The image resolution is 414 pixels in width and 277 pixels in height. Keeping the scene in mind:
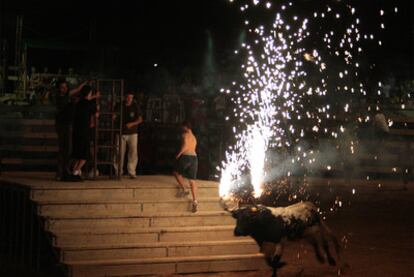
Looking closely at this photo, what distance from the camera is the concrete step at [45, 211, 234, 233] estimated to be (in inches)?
405

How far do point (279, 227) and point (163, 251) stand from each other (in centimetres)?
172

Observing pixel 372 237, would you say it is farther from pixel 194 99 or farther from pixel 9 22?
pixel 9 22

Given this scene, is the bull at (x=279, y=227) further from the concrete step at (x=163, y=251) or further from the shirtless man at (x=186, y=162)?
the shirtless man at (x=186, y=162)

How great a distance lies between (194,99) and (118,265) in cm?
1006

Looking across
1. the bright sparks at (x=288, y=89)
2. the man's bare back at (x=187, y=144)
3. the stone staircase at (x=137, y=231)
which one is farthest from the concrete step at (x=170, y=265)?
the bright sparks at (x=288, y=89)

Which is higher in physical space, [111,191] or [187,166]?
[187,166]

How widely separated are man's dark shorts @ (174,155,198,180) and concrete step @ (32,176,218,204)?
31cm

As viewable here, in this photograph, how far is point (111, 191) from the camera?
36.6ft

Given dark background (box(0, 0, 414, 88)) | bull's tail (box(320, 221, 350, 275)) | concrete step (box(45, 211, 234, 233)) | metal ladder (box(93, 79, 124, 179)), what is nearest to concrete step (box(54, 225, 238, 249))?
concrete step (box(45, 211, 234, 233))

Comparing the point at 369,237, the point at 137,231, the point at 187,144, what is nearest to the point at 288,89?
the point at 369,237

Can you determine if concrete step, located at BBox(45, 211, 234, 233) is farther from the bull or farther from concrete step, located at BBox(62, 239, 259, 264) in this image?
the bull

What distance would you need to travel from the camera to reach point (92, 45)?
24.7 metres

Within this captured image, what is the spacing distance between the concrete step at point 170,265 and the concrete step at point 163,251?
156 mm

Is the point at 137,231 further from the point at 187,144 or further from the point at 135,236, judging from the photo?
the point at 187,144
